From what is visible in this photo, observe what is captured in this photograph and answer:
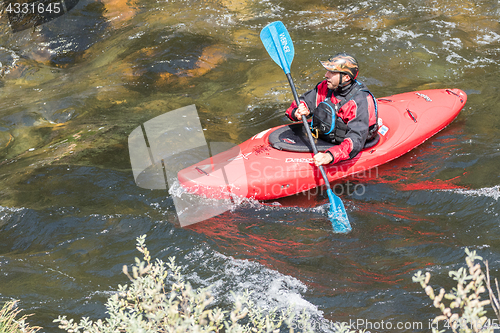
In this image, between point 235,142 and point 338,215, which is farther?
point 235,142

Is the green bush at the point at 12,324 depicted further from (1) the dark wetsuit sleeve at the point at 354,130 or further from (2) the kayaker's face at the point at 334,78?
(2) the kayaker's face at the point at 334,78

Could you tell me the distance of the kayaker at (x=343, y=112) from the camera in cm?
370

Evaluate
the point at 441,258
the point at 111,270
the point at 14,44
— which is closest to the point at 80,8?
the point at 14,44

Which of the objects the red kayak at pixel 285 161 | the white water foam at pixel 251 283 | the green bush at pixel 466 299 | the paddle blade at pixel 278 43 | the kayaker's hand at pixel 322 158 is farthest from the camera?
the paddle blade at pixel 278 43

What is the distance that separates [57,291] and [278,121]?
11.0 ft

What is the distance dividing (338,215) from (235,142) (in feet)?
6.02

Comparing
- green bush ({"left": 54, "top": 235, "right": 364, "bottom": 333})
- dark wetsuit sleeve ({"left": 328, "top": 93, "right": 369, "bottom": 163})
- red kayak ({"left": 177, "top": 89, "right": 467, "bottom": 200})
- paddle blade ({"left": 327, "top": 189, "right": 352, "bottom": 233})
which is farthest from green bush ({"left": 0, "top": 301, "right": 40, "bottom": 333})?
dark wetsuit sleeve ({"left": 328, "top": 93, "right": 369, "bottom": 163})

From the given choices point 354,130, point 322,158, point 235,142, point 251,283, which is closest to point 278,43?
point 235,142

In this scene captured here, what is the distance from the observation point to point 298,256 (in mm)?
3246

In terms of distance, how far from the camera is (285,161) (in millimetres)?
3928

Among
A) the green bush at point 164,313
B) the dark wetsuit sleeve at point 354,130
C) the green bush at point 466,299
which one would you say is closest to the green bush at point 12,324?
the green bush at point 164,313

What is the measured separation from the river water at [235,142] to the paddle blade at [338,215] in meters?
0.08

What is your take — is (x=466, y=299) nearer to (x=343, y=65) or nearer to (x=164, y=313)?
(x=164, y=313)

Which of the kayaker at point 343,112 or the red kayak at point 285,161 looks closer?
the kayaker at point 343,112
